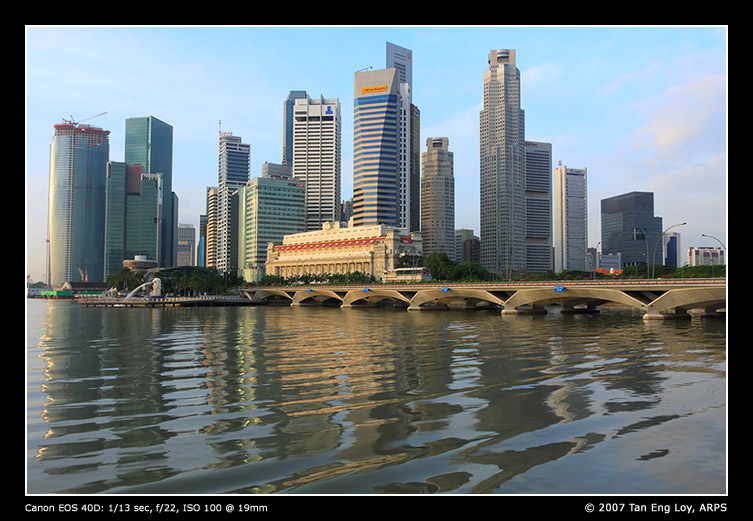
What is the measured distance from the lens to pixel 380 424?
14.8 meters

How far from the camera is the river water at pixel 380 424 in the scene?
10547 mm

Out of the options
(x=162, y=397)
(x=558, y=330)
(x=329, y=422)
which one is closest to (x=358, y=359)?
(x=162, y=397)

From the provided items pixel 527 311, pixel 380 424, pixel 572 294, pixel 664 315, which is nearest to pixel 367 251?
pixel 527 311

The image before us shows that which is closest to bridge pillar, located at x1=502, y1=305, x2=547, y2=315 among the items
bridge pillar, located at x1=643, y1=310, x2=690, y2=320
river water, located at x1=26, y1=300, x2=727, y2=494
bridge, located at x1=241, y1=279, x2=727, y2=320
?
bridge, located at x1=241, y1=279, x2=727, y2=320

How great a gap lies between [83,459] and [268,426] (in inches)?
181

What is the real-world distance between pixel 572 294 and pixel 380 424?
214 ft

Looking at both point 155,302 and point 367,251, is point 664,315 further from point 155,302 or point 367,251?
point 367,251

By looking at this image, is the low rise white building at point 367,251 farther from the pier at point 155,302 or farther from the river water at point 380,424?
the river water at point 380,424

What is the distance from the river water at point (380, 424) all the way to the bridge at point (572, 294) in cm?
3367

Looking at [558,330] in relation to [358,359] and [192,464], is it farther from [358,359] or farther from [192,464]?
[192,464]

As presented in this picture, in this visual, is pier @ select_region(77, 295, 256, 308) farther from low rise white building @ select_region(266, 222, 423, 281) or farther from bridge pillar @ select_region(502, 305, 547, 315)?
bridge pillar @ select_region(502, 305, 547, 315)

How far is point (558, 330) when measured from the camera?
49.7 meters

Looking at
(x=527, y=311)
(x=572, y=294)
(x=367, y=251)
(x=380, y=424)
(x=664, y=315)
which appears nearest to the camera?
(x=380, y=424)

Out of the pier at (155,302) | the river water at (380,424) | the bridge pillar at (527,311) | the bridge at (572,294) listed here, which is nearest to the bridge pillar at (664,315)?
the bridge at (572,294)
